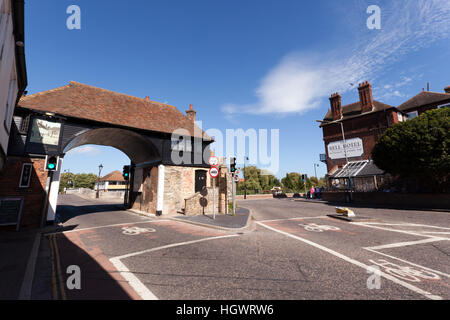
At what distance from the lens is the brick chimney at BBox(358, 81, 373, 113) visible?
1145 inches

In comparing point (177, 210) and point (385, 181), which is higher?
point (385, 181)

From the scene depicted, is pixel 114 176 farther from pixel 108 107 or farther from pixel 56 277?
pixel 56 277

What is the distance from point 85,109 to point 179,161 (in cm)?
762

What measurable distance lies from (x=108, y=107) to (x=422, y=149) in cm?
2605

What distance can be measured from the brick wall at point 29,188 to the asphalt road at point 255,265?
3.52 m

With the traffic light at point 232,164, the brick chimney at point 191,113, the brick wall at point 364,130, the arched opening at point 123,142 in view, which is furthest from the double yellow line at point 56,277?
the brick wall at point 364,130

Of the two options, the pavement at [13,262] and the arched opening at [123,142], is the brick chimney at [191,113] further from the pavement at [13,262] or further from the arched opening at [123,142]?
the pavement at [13,262]

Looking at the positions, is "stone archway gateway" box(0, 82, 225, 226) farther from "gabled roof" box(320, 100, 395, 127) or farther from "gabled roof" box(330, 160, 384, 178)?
"gabled roof" box(320, 100, 395, 127)

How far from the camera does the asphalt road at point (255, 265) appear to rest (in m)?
3.53

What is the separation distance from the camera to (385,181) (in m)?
23.7

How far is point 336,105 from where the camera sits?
32688 mm
